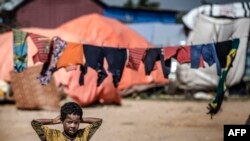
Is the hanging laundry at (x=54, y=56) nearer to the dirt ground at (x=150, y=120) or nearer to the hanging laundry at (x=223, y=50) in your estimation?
the dirt ground at (x=150, y=120)

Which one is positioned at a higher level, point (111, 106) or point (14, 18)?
point (14, 18)

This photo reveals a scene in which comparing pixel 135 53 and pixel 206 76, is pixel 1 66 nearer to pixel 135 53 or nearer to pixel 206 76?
pixel 206 76

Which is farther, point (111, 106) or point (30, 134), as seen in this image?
point (111, 106)

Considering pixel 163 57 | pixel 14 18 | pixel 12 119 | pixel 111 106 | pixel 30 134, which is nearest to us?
pixel 163 57

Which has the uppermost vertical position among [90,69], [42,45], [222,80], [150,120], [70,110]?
[42,45]

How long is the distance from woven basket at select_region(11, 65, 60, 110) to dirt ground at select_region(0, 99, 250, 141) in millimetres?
288

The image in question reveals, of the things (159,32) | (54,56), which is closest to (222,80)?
(54,56)

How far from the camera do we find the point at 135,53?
8102mm

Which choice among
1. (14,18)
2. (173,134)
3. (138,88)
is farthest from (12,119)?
(14,18)

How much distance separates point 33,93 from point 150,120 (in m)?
2.93

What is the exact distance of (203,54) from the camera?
8.02 metres

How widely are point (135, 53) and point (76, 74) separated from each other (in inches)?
208

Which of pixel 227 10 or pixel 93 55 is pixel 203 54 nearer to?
pixel 93 55

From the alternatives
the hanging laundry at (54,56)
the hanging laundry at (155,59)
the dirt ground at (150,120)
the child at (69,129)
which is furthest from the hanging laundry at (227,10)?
the child at (69,129)
